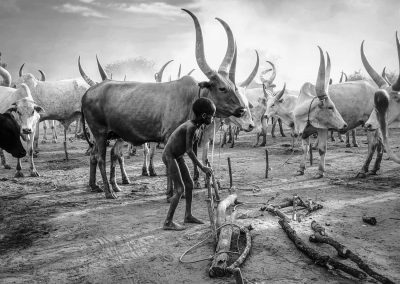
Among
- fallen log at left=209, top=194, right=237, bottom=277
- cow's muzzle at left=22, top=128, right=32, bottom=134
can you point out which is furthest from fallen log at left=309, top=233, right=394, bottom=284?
cow's muzzle at left=22, top=128, right=32, bottom=134

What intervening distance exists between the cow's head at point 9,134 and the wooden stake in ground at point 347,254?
18.0ft

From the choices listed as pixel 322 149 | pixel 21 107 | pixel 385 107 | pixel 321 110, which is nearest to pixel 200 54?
pixel 321 110

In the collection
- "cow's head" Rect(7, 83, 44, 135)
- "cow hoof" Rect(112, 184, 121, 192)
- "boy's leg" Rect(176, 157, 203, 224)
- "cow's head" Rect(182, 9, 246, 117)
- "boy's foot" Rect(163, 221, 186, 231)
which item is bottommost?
"cow hoof" Rect(112, 184, 121, 192)

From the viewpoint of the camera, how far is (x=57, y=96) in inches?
450

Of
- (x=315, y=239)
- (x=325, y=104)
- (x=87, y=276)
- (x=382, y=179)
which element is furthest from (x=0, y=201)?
(x=382, y=179)

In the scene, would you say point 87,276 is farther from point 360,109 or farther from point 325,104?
point 360,109

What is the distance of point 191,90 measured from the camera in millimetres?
6195

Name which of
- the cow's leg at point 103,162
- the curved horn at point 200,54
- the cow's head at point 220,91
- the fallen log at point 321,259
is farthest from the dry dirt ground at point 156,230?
the curved horn at point 200,54

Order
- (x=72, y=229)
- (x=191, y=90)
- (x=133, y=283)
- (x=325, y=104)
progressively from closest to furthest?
(x=133, y=283)
(x=72, y=229)
(x=191, y=90)
(x=325, y=104)

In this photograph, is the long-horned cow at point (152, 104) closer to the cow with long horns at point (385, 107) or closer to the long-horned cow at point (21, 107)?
the long-horned cow at point (21, 107)

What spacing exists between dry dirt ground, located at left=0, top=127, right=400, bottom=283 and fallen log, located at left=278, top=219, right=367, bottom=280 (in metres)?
0.07

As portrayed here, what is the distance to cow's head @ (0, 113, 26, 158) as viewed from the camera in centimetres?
661

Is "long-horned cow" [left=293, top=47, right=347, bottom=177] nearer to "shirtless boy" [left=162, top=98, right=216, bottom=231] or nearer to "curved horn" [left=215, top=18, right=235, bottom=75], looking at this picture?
"curved horn" [left=215, top=18, right=235, bottom=75]

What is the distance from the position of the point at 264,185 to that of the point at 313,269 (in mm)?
3893
